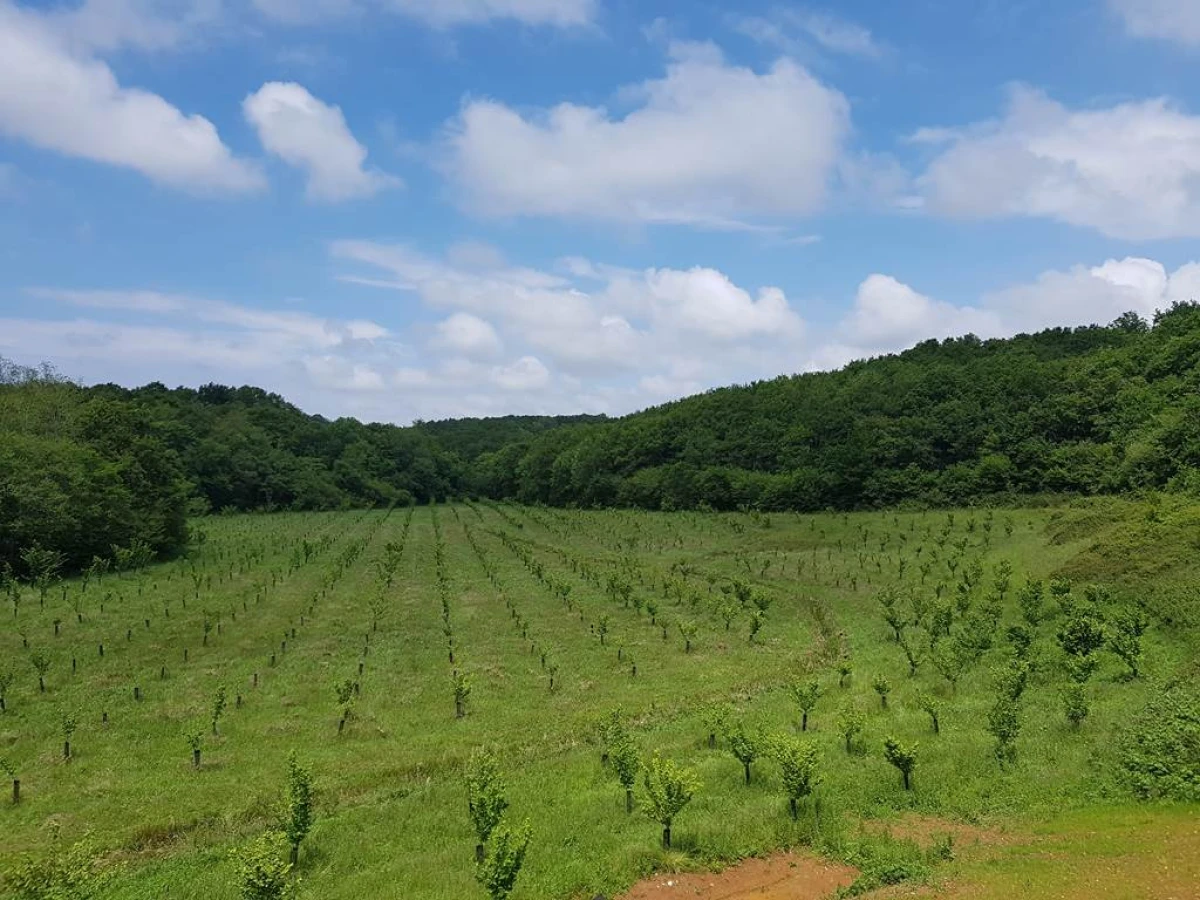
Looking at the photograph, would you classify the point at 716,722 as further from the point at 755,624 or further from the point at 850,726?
the point at 755,624

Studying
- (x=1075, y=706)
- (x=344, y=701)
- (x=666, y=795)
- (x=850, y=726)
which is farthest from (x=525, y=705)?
(x=1075, y=706)

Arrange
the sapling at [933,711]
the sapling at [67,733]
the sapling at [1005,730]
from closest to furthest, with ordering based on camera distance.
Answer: the sapling at [1005,730] → the sapling at [933,711] → the sapling at [67,733]

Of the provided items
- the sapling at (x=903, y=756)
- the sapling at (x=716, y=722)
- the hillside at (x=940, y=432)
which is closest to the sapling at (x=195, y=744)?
the sapling at (x=716, y=722)

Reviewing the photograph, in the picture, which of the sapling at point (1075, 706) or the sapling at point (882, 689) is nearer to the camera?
the sapling at point (1075, 706)

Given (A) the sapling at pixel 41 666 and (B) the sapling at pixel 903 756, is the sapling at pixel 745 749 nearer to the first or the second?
(B) the sapling at pixel 903 756

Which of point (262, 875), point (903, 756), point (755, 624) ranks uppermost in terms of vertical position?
point (903, 756)

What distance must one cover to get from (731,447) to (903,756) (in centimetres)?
9251

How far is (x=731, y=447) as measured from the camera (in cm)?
10756

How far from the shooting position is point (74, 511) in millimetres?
51594

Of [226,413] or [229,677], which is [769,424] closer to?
[229,677]

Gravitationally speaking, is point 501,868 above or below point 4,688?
above

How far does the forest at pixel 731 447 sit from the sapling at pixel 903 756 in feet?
173

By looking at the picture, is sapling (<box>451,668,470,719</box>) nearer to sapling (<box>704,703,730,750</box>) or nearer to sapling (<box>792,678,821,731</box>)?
sapling (<box>704,703,730,750</box>)

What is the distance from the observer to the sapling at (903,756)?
16.3m
